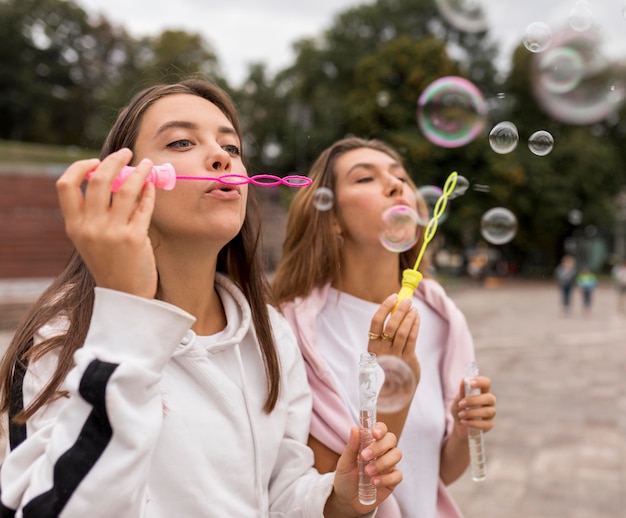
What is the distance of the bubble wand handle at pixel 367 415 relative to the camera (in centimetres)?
132

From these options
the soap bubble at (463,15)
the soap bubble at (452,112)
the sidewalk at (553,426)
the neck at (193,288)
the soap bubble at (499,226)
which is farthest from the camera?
the sidewalk at (553,426)

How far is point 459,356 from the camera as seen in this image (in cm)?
187

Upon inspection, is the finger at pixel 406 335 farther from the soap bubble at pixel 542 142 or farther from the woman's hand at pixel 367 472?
the soap bubble at pixel 542 142

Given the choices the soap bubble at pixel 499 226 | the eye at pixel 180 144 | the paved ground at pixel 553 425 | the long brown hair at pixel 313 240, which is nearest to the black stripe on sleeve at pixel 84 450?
the eye at pixel 180 144

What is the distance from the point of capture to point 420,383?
1838mm

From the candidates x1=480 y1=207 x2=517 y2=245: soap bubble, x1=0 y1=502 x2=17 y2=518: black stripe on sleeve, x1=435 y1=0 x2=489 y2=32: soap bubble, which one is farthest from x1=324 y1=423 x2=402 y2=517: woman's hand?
x1=435 y1=0 x2=489 y2=32: soap bubble

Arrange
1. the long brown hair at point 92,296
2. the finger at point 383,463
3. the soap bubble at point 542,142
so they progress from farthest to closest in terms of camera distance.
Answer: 1. the soap bubble at point 542,142
2. the finger at point 383,463
3. the long brown hair at point 92,296

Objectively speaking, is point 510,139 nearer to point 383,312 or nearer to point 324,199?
point 324,199

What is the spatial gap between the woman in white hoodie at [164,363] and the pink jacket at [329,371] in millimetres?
84

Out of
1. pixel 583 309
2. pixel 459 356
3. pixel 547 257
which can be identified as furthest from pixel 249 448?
pixel 547 257

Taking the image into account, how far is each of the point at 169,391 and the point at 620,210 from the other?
109ft

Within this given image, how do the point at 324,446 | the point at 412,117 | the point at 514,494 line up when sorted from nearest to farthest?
the point at 324,446 < the point at 514,494 < the point at 412,117

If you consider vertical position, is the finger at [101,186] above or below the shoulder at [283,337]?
above

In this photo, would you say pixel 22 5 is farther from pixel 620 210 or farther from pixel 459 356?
pixel 459 356
